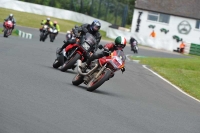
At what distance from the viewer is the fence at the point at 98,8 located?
67812mm

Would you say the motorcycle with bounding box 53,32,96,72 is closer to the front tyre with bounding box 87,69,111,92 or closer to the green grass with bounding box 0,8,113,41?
the front tyre with bounding box 87,69,111,92

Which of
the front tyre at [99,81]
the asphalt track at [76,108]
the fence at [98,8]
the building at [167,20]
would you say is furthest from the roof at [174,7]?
the front tyre at [99,81]

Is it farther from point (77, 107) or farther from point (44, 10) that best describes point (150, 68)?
point (44, 10)

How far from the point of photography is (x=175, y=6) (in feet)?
230

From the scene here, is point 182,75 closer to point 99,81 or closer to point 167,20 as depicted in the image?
point 99,81

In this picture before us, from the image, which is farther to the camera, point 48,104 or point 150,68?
point 150,68

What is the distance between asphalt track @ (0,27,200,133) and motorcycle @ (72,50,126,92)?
A: 0.23m

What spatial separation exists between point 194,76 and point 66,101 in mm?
15585

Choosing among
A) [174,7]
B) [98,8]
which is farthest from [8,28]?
[174,7]

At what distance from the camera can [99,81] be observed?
13328mm

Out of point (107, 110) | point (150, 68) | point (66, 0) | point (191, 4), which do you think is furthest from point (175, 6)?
point (107, 110)

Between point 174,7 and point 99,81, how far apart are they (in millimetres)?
57754

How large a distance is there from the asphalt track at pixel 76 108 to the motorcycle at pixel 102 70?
233mm

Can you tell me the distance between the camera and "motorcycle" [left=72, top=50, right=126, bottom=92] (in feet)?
43.8
